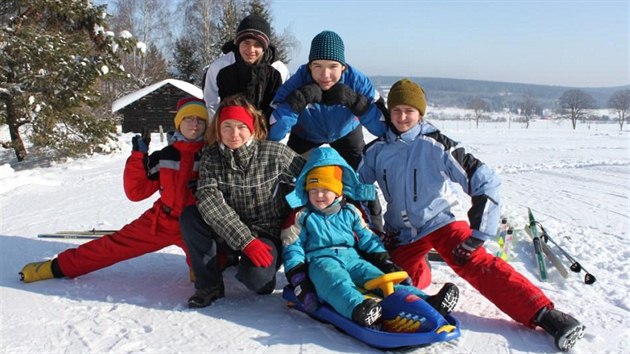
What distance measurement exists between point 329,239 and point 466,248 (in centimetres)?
81

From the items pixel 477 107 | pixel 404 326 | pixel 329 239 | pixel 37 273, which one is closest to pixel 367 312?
pixel 404 326

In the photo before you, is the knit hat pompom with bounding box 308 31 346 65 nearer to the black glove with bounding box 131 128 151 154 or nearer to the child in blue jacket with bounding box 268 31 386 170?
the child in blue jacket with bounding box 268 31 386 170

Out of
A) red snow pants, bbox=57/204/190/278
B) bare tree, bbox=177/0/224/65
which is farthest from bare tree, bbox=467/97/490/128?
red snow pants, bbox=57/204/190/278

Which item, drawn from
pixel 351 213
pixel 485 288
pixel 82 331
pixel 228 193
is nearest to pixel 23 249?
pixel 82 331

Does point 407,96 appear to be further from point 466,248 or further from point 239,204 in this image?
point 239,204

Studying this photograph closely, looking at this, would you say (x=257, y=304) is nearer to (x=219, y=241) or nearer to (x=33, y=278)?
(x=219, y=241)

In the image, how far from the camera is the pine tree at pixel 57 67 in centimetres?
1141

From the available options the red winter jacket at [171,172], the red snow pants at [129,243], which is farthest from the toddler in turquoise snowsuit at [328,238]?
the red snow pants at [129,243]

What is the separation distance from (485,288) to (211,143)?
6.31 feet

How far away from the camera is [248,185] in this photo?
3186mm

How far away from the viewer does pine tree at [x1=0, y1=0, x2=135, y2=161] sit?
11414 millimetres

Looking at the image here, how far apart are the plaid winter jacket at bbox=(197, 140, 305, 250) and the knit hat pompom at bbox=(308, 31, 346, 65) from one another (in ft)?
2.30

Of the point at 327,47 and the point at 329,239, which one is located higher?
the point at 327,47

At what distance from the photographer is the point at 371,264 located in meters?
2.95
